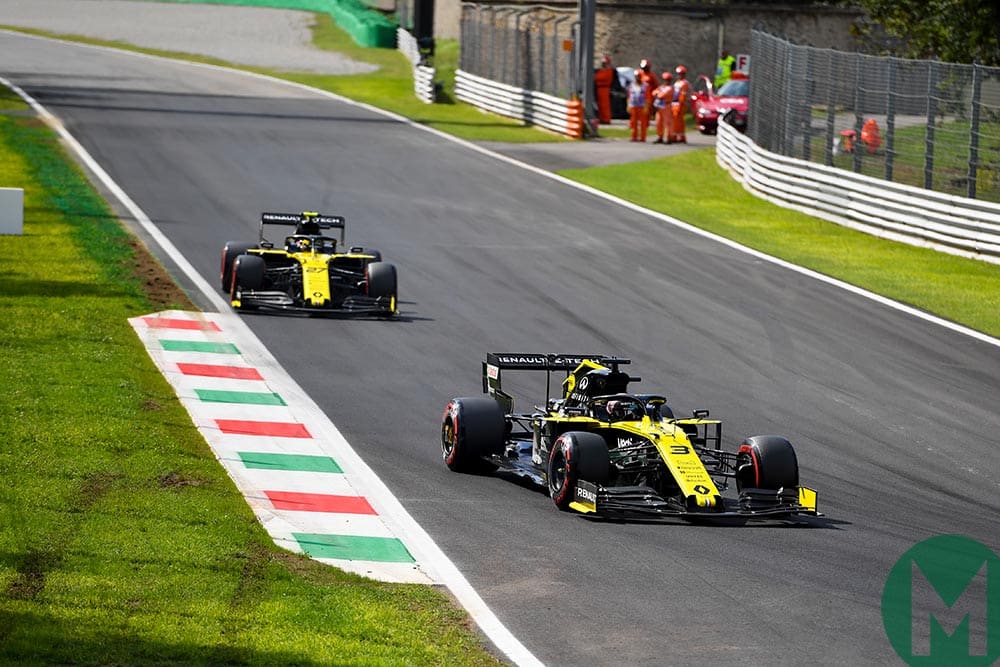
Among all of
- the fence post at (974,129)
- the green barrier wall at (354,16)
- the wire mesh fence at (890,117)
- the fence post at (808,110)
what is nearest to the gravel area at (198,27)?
the green barrier wall at (354,16)

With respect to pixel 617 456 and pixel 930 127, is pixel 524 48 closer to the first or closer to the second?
pixel 930 127

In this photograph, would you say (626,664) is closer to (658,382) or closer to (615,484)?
(615,484)

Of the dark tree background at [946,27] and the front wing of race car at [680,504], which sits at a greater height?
the dark tree background at [946,27]

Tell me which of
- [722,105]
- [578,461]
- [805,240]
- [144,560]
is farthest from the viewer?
[722,105]

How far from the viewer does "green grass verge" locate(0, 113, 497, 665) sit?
824 cm

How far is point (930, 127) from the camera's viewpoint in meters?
27.8

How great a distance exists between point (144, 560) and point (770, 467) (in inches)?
191

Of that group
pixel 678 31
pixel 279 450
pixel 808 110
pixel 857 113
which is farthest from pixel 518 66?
pixel 279 450

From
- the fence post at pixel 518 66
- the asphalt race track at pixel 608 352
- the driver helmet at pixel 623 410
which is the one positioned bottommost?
the asphalt race track at pixel 608 352

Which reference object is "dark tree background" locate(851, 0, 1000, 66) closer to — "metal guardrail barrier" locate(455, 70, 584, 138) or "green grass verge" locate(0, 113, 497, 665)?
"metal guardrail barrier" locate(455, 70, 584, 138)

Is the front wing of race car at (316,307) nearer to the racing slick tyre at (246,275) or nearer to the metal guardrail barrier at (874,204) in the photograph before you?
the racing slick tyre at (246,275)

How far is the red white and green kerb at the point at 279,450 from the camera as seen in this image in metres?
10.7

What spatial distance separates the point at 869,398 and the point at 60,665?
36.0 feet

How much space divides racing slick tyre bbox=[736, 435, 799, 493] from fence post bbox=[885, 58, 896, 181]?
18.1m
